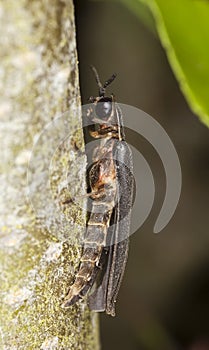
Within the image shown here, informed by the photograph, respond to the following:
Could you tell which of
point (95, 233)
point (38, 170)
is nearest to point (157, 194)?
point (95, 233)

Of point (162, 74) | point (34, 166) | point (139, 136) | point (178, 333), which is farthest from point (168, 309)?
point (34, 166)

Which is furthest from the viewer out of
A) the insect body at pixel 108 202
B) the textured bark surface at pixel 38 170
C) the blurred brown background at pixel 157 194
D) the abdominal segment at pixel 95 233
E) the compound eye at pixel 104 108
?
the blurred brown background at pixel 157 194

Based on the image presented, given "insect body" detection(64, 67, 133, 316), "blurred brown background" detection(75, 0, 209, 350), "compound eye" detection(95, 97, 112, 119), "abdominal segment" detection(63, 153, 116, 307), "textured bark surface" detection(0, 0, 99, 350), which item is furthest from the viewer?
"blurred brown background" detection(75, 0, 209, 350)

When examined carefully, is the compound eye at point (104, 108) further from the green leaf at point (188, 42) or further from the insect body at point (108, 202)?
the green leaf at point (188, 42)

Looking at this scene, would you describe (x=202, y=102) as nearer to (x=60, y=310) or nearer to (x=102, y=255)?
(x=102, y=255)

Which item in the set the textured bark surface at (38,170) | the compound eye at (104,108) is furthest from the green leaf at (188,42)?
the textured bark surface at (38,170)

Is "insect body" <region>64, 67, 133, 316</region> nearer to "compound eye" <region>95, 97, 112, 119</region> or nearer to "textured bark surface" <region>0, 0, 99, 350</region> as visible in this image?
"compound eye" <region>95, 97, 112, 119</region>

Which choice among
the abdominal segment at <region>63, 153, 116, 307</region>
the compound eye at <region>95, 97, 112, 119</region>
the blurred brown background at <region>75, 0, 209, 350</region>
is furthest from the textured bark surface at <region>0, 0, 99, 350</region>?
the blurred brown background at <region>75, 0, 209, 350</region>

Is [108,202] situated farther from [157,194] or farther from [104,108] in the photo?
[157,194]
